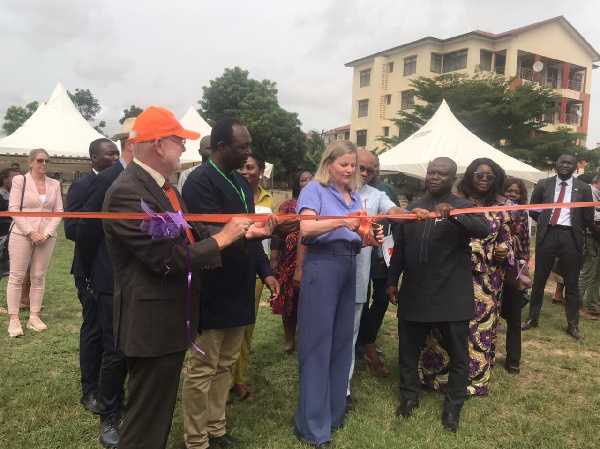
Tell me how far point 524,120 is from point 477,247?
882 inches

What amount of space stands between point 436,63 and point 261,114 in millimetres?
16752

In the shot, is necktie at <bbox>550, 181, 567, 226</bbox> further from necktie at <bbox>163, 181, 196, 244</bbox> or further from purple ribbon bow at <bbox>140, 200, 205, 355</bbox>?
purple ribbon bow at <bbox>140, 200, 205, 355</bbox>

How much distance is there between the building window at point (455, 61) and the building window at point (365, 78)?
23.2ft

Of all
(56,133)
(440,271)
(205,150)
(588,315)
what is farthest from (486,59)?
(440,271)

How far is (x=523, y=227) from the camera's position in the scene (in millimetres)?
4660

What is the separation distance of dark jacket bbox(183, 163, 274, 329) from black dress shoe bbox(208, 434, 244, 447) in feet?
2.88

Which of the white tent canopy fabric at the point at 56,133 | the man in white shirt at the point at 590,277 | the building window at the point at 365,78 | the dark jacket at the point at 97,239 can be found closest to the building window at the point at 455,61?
the building window at the point at 365,78

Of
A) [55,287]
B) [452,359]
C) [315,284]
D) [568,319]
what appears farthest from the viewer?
[55,287]

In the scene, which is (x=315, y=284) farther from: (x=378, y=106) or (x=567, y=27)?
(x=567, y=27)

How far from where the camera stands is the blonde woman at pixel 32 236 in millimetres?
5457

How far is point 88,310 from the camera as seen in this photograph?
3625mm

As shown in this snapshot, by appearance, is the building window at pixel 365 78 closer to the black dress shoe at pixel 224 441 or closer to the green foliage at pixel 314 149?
the green foliage at pixel 314 149

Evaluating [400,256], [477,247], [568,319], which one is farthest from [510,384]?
[568,319]

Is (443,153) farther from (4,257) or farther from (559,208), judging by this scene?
(4,257)
